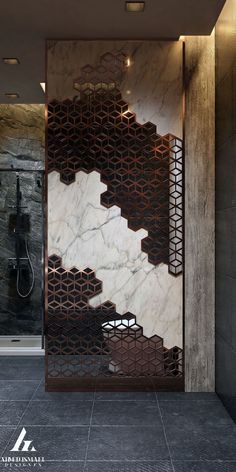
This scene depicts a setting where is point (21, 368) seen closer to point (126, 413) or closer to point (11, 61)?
point (126, 413)

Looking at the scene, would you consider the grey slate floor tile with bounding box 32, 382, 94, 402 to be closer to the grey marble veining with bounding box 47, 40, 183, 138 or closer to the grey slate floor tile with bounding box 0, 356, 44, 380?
the grey slate floor tile with bounding box 0, 356, 44, 380

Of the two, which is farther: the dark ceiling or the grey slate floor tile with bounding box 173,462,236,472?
the dark ceiling

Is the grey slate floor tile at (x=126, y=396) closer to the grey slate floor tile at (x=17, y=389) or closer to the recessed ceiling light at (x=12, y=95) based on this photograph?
the grey slate floor tile at (x=17, y=389)

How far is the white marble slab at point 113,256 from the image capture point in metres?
3.03

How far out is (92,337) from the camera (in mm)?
3037

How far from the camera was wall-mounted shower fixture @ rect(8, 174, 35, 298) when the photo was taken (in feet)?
14.9

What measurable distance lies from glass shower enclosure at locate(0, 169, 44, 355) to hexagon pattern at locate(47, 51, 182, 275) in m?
1.58

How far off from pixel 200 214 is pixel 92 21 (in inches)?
60.0

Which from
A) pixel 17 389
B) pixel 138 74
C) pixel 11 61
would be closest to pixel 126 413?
pixel 17 389

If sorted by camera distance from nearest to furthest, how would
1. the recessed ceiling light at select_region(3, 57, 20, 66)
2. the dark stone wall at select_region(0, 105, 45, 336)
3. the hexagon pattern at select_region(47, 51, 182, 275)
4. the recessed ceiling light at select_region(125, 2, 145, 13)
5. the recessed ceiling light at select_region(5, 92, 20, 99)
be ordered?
the recessed ceiling light at select_region(125, 2, 145, 13)
the hexagon pattern at select_region(47, 51, 182, 275)
the recessed ceiling light at select_region(3, 57, 20, 66)
the recessed ceiling light at select_region(5, 92, 20, 99)
the dark stone wall at select_region(0, 105, 45, 336)

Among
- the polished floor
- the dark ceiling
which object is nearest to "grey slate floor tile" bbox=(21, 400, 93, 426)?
the polished floor

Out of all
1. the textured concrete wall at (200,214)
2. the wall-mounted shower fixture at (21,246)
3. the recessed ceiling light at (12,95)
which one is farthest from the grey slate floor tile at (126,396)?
the recessed ceiling light at (12,95)

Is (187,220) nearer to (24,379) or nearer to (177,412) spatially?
(177,412)

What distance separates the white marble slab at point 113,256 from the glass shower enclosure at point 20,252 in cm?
156
